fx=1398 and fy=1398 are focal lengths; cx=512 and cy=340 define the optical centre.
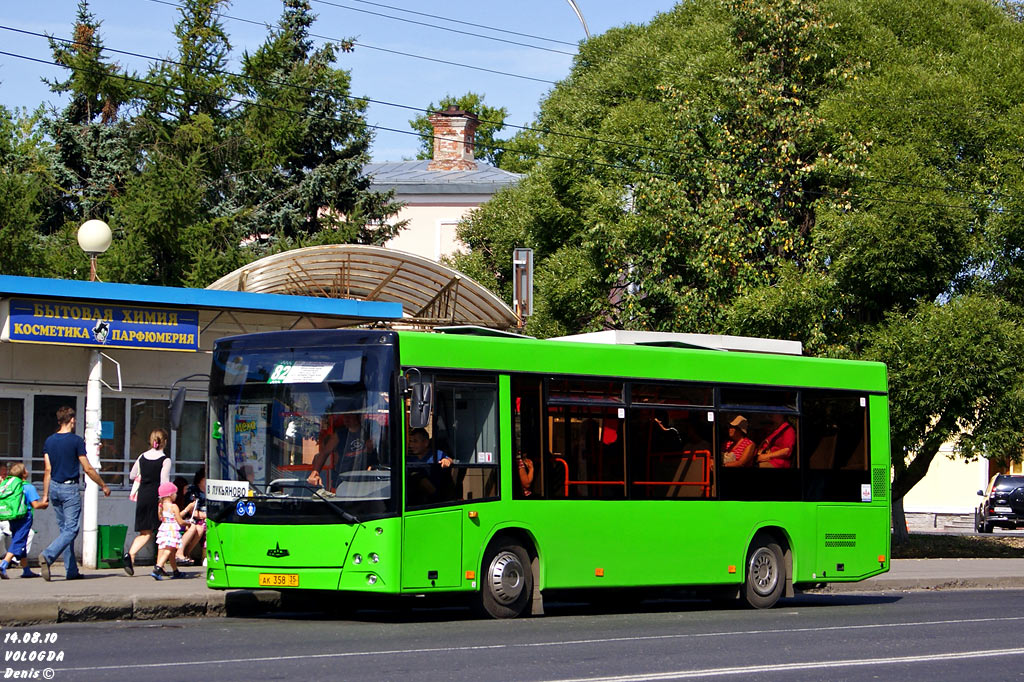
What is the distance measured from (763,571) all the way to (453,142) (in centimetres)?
4401

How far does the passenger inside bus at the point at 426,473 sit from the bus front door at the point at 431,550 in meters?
0.15

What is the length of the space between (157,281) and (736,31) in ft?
53.0

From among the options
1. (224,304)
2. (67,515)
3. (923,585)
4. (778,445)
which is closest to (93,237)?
(224,304)

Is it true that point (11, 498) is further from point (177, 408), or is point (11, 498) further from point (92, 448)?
point (177, 408)

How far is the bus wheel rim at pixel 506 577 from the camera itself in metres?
13.9

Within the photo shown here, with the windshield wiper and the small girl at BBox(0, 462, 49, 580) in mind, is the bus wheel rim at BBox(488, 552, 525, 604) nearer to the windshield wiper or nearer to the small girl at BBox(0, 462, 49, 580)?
the windshield wiper

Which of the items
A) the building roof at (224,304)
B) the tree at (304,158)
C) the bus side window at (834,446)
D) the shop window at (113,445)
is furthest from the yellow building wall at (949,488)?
the shop window at (113,445)

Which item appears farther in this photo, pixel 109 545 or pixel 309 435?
pixel 109 545

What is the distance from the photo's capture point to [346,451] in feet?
43.0

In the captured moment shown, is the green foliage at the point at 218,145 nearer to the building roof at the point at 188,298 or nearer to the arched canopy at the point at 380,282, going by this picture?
the arched canopy at the point at 380,282

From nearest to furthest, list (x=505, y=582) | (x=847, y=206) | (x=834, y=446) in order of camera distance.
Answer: (x=505, y=582) < (x=834, y=446) < (x=847, y=206)

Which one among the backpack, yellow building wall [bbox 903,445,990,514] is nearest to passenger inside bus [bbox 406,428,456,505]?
the backpack

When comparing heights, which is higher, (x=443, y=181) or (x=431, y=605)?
(x=443, y=181)

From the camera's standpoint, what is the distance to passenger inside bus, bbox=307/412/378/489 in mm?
13016
